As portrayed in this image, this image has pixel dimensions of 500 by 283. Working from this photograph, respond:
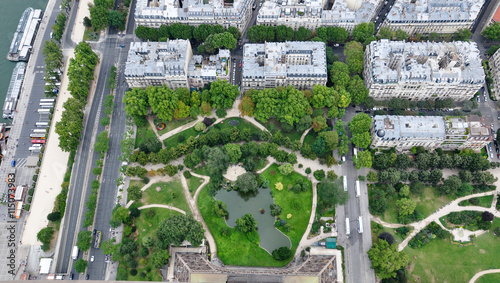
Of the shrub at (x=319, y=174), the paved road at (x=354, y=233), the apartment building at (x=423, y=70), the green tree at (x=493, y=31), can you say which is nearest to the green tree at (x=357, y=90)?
the apartment building at (x=423, y=70)

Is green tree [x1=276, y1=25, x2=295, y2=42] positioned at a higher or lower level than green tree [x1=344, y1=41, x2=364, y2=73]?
higher

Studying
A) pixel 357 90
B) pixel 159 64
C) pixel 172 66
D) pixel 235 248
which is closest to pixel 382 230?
pixel 235 248

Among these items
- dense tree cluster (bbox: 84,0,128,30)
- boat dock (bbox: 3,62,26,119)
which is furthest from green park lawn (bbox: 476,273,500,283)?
boat dock (bbox: 3,62,26,119)

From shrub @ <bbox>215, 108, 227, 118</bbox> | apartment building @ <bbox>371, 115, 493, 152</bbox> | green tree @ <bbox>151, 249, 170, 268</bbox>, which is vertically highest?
shrub @ <bbox>215, 108, 227, 118</bbox>

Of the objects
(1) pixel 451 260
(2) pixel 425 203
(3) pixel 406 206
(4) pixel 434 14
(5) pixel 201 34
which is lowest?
(1) pixel 451 260

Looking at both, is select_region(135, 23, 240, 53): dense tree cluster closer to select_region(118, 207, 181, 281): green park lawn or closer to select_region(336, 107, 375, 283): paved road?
select_region(118, 207, 181, 281): green park lawn

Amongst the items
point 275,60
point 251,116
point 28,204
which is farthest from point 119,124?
point 275,60

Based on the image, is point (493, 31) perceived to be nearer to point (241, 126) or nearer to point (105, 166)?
point (241, 126)
